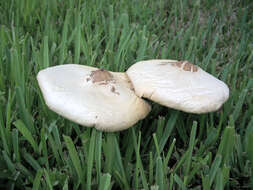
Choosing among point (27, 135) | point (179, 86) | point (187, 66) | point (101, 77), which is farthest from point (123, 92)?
point (27, 135)

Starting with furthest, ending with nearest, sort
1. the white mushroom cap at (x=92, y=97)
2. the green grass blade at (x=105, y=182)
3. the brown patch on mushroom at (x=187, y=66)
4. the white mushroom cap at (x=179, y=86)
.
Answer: the brown patch on mushroom at (x=187, y=66), the white mushroom cap at (x=179, y=86), the white mushroom cap at (x=92, y=97), the green grass blade at (x=105, y=182)

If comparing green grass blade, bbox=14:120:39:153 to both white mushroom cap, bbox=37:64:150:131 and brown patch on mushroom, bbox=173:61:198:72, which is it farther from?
brown patch on mushroom, bbox=173:61:198:72

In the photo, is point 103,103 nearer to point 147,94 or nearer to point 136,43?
point 147,94

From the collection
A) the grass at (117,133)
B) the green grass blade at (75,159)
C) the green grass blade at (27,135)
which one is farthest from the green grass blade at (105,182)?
the green grass blade at (27,135)

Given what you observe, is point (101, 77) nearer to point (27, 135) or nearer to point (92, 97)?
point (92, 97)

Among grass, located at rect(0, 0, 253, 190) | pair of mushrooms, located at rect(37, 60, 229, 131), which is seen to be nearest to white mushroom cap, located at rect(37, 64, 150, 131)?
pair of mushrooms, located at rect(37, 60, 229, 131)

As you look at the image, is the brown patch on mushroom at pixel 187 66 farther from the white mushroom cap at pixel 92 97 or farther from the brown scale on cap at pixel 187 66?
the white mushroom cap at pixel 92 97
